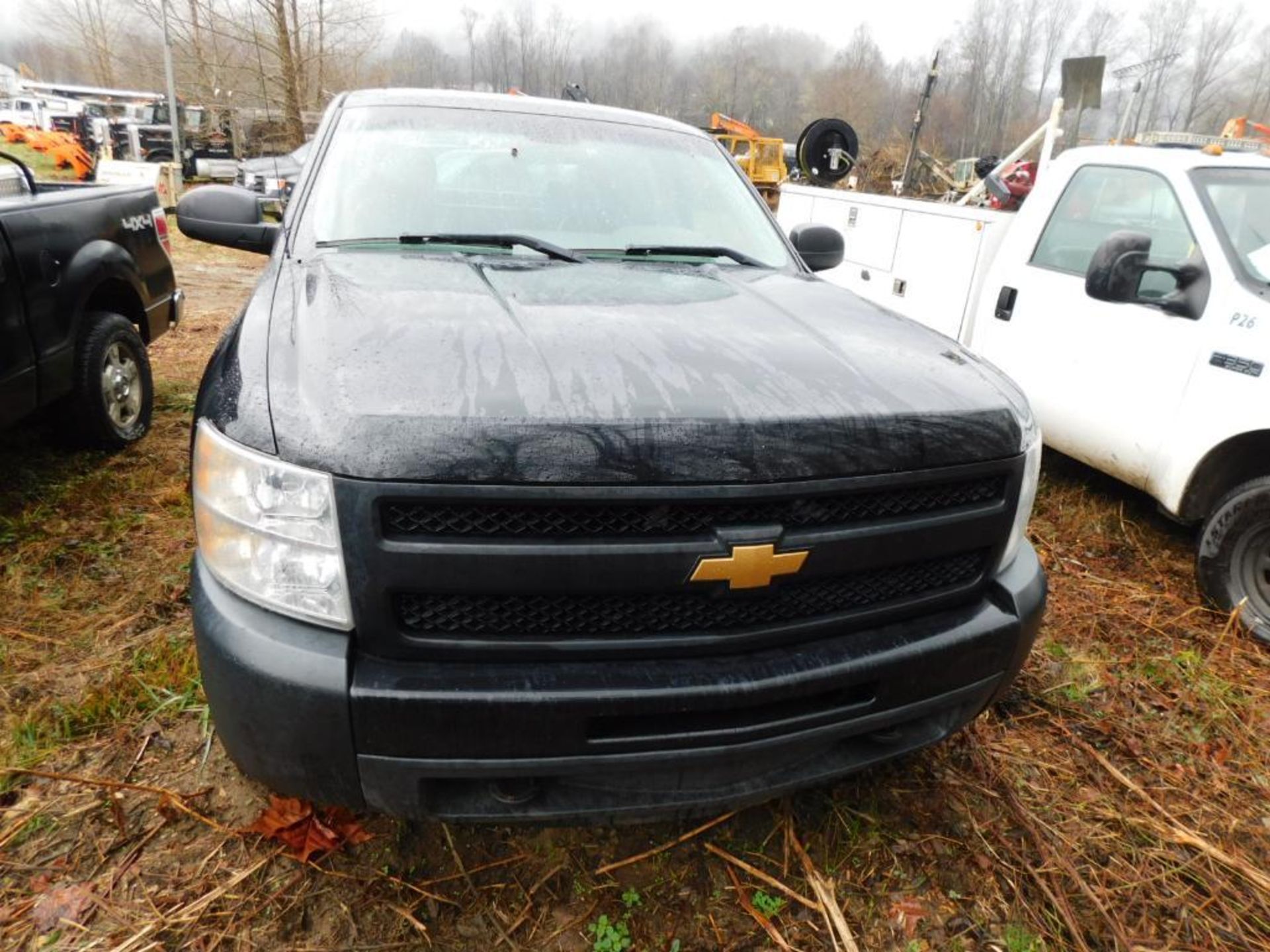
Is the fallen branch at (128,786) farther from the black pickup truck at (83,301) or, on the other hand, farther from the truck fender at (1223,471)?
the truck fender at (1223,471)

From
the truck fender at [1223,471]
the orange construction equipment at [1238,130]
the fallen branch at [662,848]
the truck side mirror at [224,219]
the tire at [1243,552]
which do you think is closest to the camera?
the fallen branch at [662,848]

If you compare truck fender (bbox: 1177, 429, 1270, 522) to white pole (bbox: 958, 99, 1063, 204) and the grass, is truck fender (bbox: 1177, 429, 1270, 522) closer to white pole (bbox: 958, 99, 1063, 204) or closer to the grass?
white pole (bbox: 958, 99, 1063, 204)


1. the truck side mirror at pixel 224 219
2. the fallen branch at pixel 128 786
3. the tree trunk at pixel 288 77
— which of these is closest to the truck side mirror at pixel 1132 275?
the truck side mirror at pixel 224 219

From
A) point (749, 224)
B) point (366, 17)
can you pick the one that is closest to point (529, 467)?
point (749, 224)

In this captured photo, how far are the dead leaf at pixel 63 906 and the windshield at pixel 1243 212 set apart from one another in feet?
14.6

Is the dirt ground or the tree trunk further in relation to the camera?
the tree trunk

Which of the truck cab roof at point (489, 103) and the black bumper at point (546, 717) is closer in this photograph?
the black bumper at point (546, 717)

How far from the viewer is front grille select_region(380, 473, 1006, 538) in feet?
4.57

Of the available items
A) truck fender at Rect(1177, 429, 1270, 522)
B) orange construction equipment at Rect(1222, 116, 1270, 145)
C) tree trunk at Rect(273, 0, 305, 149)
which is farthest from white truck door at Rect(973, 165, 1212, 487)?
tree trunk at Rect(273, 0, 305, 149)

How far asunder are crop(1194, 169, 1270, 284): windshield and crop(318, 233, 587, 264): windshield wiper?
2.90 metres

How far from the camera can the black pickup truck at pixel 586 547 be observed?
1.40 metres

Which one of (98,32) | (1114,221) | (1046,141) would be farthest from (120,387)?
(98,32)

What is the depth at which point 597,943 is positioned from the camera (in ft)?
5.94

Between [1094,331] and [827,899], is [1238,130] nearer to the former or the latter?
[1094,331]
